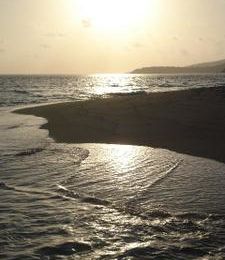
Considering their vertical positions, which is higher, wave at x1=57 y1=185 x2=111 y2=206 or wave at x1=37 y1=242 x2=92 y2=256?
wave at x1=57 y1=185 x2=111 y2=206

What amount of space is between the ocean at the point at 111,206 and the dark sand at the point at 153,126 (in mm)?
1840

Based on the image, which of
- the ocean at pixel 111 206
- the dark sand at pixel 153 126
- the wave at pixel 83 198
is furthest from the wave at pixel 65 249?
the dark sand at pixel 153 126

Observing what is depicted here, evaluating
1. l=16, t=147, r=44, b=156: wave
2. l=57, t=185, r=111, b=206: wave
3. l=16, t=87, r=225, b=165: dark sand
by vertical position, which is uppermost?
l=16, t=87, r=225, b=165: dark sand

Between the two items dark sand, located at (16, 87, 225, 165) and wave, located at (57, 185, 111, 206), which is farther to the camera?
dark sand, located at (16, 87, 225, 165)

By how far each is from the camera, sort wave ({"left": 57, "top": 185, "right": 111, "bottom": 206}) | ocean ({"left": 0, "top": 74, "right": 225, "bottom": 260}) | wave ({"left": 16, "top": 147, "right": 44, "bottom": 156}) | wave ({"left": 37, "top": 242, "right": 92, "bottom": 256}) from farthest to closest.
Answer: wave ({"left": 16, "top": 147, "right": 44, "bottom": 156}) → wave ({"left": 57, "top": 185, "right": 111, "bottom": 206}) → ocean ({"left": 0, "top": 74, "right": 225, "bottom": 260}) → wave ({"left": 37, "top": 242, "right": 92, "bottom": 256})

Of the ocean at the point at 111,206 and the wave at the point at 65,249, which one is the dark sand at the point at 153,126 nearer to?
the ocean at the point at 111,206

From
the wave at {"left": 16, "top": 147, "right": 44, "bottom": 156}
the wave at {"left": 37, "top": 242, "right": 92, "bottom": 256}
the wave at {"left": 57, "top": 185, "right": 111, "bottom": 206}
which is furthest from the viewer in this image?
the wave at {"left": 16, "top": 147, "right": 44, "bottom": 156}

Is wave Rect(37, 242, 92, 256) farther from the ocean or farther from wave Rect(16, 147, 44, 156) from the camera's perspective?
wave Rect(16, 147, 44, 156)

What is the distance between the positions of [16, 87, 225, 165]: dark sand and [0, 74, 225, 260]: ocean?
1.84 meters

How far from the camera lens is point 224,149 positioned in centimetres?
1552

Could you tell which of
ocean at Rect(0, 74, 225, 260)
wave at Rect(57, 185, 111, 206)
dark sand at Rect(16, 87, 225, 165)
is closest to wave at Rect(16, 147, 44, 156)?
ocean at Rect(0, 74, 225, 260)

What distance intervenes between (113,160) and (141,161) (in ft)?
3.01

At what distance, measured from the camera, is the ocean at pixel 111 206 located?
7.33 metres

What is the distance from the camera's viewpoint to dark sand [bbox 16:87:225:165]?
17.2 metres
